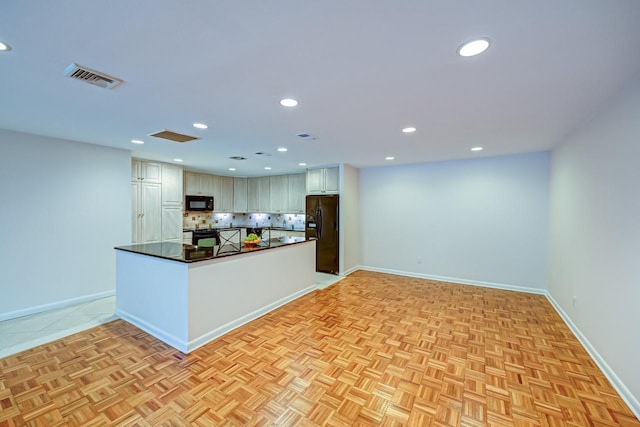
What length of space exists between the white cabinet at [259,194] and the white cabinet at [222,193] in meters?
0.52

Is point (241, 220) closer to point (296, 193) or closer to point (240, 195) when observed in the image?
point (240, 195)

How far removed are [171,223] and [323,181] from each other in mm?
3314

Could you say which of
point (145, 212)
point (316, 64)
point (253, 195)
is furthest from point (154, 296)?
point (253, 195)

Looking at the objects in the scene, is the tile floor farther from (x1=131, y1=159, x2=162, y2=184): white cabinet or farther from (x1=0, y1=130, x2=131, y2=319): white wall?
(x1=131, y1=159, x2=162, y2=184): white cabinet

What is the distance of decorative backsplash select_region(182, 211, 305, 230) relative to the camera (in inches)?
264

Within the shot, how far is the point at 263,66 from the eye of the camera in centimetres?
171

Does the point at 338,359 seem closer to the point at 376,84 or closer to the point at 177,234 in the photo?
the point at 376,84

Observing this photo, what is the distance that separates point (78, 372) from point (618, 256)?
183 inches

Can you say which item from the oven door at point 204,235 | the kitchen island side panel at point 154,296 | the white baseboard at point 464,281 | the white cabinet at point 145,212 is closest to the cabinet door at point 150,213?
the white cabinet at point 145,212

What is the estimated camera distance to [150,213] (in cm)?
507

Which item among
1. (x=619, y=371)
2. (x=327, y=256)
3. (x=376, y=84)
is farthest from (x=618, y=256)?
(x=327, y=256)

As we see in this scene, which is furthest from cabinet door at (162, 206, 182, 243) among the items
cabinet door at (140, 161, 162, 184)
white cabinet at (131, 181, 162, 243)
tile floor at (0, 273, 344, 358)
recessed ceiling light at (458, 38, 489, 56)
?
recessed ceiling light at (458, 38, 489, 56)

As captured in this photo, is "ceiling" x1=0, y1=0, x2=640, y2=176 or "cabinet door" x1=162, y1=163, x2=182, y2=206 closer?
"ceiling" x1=0, y1=0, x2=640, y2=176

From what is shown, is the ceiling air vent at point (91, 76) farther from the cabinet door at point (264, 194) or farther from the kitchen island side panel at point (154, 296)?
the cabinet door at point (264, 194)
